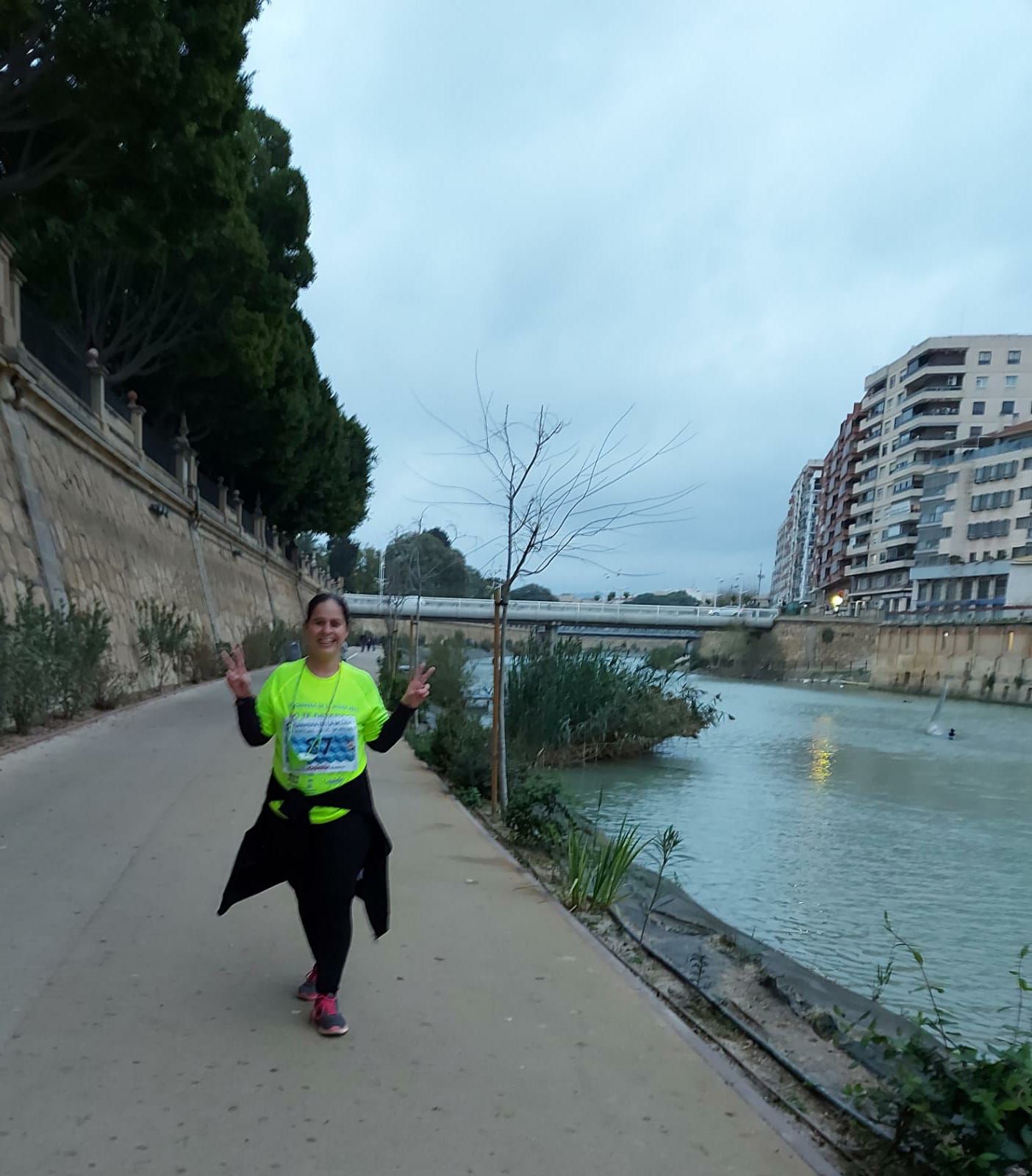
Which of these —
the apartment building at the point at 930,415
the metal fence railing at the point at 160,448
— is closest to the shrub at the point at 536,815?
the metal fence railing at the point at 160,448

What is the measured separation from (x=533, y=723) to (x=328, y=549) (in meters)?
74.9

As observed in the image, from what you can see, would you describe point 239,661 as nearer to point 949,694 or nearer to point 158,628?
point 158,628

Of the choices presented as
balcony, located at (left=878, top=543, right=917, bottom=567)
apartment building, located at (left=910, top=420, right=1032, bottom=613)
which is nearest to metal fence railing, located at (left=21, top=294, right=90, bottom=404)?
apartment building, located at (left=910, top=420, right=1032, bottom=613)

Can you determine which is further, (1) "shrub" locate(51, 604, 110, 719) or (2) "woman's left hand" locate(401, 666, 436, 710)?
(1) "shrub" locate(51, 604, 110, 719)

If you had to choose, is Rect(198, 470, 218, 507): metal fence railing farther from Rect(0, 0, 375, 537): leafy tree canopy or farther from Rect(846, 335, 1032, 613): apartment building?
Rect(846, 335, 1032, 613): apartment building

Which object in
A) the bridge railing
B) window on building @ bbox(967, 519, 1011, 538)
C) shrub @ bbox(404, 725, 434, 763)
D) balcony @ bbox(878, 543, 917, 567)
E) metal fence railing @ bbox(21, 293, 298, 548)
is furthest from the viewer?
balcony @ bbox(878, 543, 917, 567)

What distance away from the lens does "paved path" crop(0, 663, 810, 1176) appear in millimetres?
2631

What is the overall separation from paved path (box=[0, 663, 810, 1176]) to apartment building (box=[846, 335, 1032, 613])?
255 ft

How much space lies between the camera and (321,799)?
339 cm

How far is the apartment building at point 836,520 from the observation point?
95.9 metres

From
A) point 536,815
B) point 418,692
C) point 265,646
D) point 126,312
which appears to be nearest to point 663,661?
point 536,815

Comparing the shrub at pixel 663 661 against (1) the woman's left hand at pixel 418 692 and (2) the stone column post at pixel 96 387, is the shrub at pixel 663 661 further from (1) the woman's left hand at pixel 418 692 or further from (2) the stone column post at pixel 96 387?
(1) the woman's left hand at pixel 418 692

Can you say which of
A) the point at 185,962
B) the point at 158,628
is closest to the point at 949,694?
the point at 158,628

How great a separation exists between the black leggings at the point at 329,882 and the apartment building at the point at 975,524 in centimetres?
6741
